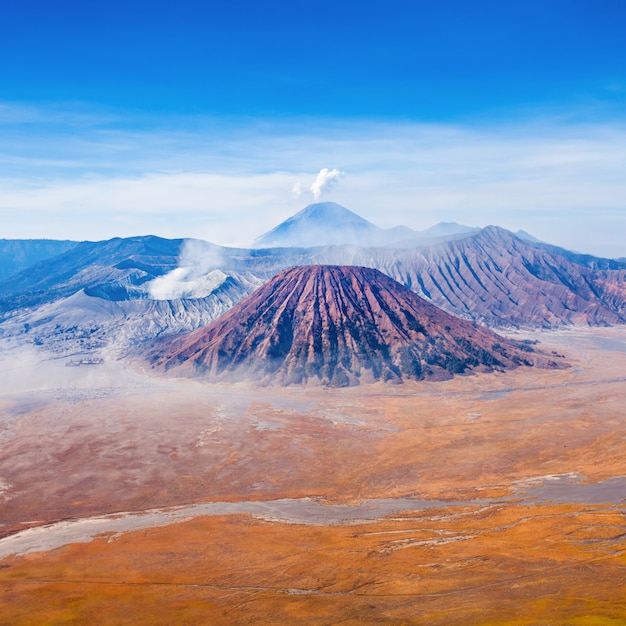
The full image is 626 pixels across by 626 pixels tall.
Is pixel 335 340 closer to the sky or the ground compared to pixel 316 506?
closer to the sky

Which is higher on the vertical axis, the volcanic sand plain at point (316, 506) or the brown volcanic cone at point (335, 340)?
the brown volcanic cone at point (335, 340)

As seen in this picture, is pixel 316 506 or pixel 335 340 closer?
pixel 316 506

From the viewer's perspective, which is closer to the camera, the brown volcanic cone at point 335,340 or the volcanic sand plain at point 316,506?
the volcanic sand plain at point 316,506

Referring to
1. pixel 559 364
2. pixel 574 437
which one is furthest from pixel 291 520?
pixel 559 364

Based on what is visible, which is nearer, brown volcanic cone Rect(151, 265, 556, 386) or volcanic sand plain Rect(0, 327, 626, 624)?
volcanic sand plain Rect(0, 327, 626, 624)

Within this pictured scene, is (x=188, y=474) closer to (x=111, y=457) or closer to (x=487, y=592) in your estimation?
(x=111, y=457)
